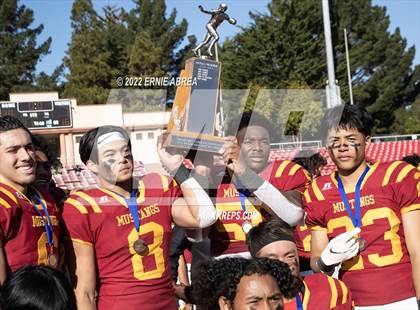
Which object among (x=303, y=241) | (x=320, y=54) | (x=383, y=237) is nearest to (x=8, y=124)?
(x=383, y=237)

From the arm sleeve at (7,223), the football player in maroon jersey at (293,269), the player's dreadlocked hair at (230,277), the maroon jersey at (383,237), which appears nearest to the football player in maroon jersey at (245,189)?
the football player in maroon jersey at (293,269)

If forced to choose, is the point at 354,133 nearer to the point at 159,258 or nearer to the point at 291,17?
the point at 159,258

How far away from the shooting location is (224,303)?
98.2 inches

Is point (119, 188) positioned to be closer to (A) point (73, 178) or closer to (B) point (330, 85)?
(B) point (330, 85)

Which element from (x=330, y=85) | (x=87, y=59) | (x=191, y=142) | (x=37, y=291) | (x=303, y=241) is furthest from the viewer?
(x=87, y=59)

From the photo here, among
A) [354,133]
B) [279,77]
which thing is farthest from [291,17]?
[354,133]

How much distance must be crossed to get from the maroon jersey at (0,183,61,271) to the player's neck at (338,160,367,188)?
1504 mm

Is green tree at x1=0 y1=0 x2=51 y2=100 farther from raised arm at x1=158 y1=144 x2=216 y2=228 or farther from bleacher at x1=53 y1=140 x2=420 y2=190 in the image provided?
raised arm at x1=158 y1=144 x2=216 y2=228

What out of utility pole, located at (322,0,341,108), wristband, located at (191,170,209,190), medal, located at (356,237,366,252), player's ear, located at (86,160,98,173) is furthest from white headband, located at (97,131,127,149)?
utility pole, located at (322,0,341,108)

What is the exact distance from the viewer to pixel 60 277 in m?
2.06

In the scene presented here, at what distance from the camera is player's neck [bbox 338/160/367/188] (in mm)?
3033

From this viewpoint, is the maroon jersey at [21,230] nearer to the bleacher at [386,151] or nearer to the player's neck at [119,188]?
the player's neck at [119,188]

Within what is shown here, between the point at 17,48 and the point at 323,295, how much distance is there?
35.7 metres

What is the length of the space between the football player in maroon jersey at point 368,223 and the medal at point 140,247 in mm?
903
